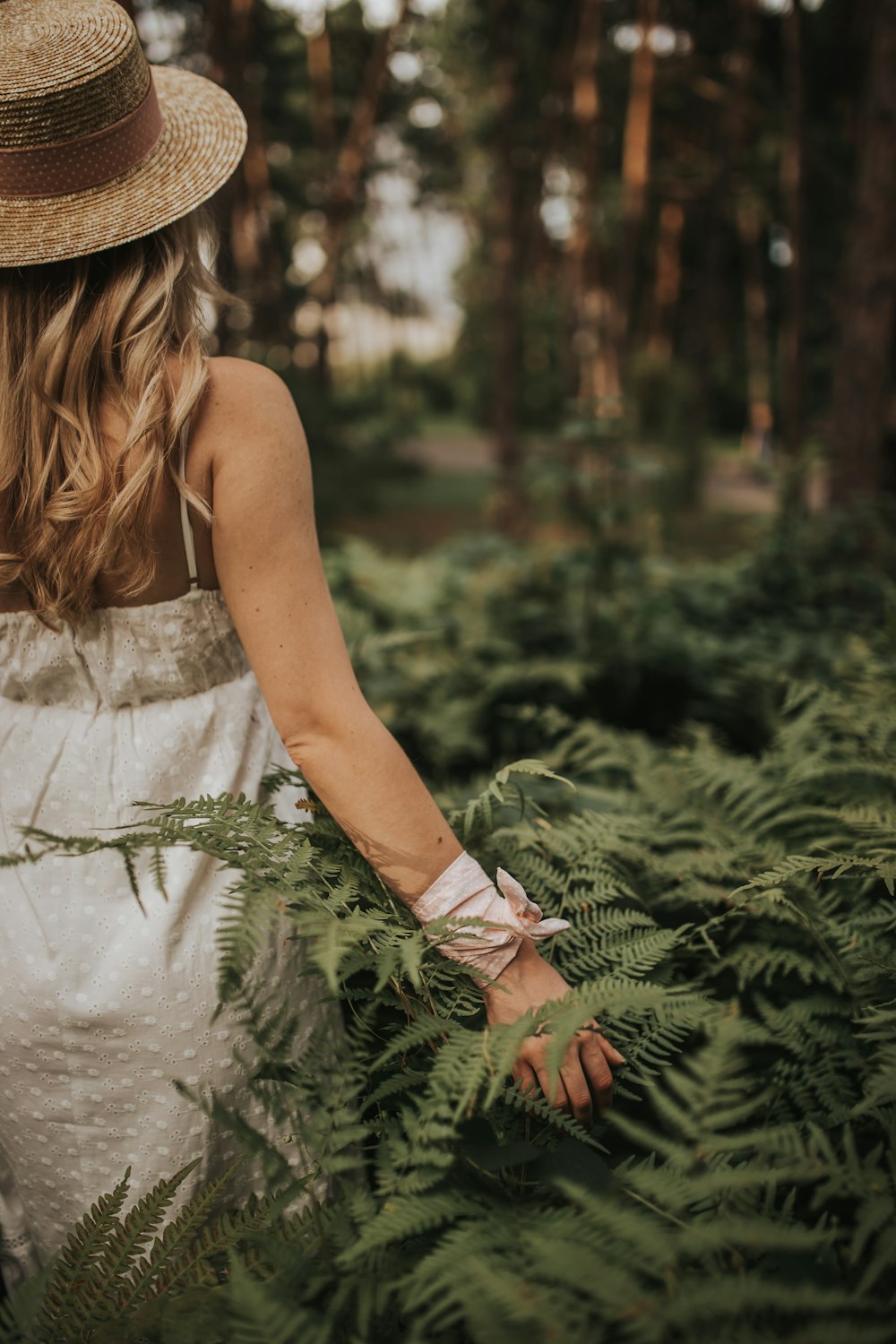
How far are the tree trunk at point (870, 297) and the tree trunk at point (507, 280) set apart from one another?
425 centimetres

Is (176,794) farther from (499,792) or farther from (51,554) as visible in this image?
(499,792)

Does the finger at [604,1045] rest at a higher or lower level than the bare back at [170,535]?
lower

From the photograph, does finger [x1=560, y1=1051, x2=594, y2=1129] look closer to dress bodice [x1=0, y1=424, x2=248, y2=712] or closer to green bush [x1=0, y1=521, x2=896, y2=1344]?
green bush [x1=0, y1=521, x2=896, y2=1344]

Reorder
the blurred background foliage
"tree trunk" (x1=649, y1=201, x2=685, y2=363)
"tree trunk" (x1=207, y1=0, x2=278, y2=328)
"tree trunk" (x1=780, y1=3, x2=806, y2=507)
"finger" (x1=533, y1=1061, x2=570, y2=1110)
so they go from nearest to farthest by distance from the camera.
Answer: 1. "finger" (x1=533, y1=1061, x2=570, y2=1110)
2. "tree trunk" (x1=207, y1=0, x2=278, y2=328)
3. the blurred background foliage
4. "tree trunk" (x1=780, y1=3, x2=806, y2=507)
5. "tree trunk" (x1=649, y1=201, x2=685, y2=363)

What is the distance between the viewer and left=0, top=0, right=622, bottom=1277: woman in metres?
1.44

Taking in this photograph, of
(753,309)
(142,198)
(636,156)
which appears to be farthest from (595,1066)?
(753,309)

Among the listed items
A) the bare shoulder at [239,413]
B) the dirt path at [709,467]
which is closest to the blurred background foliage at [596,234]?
the dirt path at [709,467]

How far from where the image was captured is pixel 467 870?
1465 mm

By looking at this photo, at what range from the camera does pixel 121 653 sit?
5.26ft

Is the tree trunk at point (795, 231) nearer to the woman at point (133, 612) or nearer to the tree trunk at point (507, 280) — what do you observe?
the tree trunk at point (507, 280)

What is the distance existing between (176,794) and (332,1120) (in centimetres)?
65

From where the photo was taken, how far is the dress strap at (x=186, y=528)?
144 centimetres

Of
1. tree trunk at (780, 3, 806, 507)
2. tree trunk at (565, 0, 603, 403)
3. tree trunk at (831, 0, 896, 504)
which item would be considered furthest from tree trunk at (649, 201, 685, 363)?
tree trunk at (831, 0, 896, 504)

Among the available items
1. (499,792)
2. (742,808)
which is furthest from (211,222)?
(742,808)
